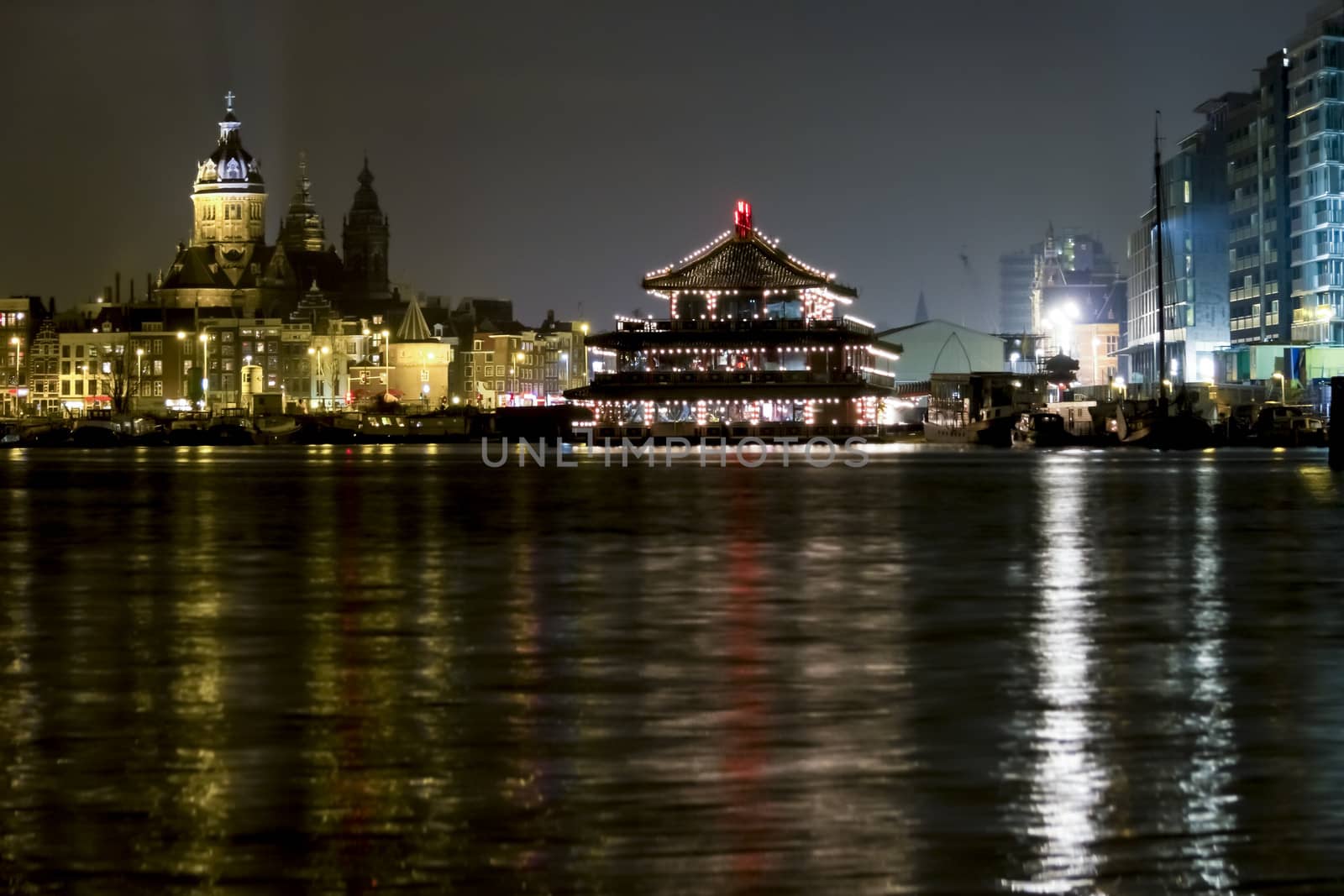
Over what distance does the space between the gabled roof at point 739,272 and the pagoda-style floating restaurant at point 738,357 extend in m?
0.09

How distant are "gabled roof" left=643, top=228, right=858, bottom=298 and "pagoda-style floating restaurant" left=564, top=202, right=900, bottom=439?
91 millimetres

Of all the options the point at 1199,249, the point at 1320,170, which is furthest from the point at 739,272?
the point at 1199,249

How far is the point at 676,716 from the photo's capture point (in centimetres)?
Answer: 1312

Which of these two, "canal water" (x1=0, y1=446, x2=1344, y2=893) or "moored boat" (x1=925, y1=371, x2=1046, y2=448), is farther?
"moored boat" (x1=925, y1=371, x2=1046, y2=448)

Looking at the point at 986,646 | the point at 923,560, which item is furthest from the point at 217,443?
the point at 986,646

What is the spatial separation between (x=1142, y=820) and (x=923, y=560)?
17273 millimetres

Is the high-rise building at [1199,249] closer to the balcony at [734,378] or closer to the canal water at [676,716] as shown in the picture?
the balcony at [734,378]

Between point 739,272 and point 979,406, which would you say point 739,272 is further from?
point 979,406

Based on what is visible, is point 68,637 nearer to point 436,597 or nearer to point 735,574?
point 436,597

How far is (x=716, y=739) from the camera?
12.2 m

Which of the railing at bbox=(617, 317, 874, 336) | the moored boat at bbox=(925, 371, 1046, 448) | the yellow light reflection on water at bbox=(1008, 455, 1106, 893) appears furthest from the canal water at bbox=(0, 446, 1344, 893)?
the railing at bbox=(617, 317, 874, 336)

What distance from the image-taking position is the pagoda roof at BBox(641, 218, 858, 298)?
136125mm

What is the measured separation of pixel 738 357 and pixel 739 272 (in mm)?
6763

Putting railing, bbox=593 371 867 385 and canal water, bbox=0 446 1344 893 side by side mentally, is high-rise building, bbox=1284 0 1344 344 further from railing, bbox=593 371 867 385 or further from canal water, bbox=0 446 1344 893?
canal water, bbox=0 446 1344 893
